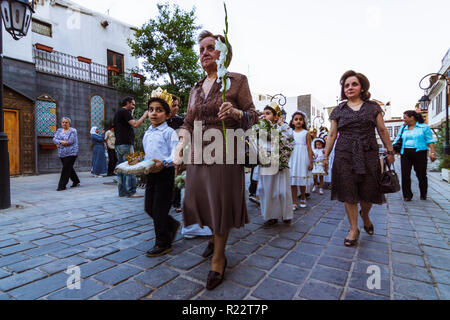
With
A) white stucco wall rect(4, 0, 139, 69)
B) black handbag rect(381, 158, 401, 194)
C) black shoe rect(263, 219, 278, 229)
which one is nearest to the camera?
black handbag rect(381, 158, 401, 194)

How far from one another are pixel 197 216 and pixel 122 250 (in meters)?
1.23

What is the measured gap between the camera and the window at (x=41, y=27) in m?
12.2

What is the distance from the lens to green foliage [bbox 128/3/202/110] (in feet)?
43.0

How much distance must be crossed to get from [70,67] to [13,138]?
15.5ft

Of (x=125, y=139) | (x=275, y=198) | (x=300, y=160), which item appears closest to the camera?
(x=275, y=198)

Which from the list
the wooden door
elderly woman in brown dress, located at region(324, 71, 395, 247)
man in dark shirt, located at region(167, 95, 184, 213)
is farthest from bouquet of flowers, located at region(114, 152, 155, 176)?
the wooden door

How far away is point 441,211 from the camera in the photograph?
473cm

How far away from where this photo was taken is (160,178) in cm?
286

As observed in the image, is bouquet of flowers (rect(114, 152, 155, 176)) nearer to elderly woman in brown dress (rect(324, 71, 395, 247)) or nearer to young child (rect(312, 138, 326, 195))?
elderly woman in brown dress (rect(324, 71, 395, 247))

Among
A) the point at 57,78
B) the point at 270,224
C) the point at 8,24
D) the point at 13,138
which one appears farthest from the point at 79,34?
the point at 270,224

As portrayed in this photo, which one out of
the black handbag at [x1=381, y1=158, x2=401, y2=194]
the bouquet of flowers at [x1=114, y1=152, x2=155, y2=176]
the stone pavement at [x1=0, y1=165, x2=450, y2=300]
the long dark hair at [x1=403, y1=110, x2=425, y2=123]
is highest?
the long dark hair at [x1=403, y1=110, x2=425, y2=123]

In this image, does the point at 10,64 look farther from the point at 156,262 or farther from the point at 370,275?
the point at 370,275

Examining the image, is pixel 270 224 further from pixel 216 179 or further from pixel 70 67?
pixel 70 67
